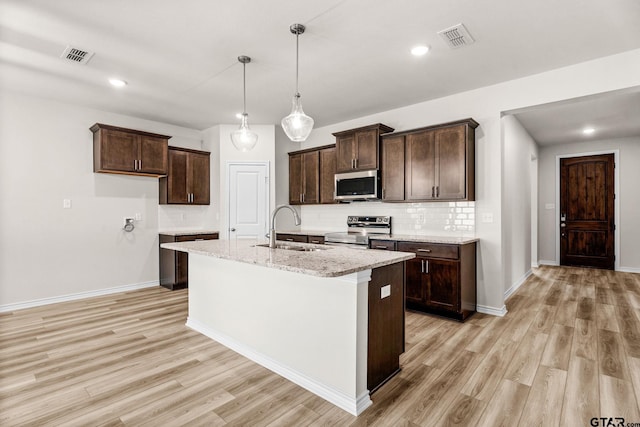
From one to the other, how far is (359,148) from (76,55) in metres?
3.27

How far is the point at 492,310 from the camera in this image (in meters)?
3.81

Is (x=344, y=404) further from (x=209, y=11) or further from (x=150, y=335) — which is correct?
(x=209, y=11)

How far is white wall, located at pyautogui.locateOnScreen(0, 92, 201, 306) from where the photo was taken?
3969mm

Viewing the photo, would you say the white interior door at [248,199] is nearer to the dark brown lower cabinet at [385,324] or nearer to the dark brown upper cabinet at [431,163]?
the dark brown upper cabinet at [431,163]

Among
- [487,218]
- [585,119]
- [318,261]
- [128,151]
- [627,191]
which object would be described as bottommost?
[318,261]

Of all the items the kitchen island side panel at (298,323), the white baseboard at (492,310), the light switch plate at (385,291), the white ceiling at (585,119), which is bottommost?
A: the white baseboard at (492,310)

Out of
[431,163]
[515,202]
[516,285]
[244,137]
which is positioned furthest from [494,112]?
[244,137]

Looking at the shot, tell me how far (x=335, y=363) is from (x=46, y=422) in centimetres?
167

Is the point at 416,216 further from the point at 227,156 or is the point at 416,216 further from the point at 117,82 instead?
the point at 117,82

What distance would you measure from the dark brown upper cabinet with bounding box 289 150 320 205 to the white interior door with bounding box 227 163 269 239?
480mm

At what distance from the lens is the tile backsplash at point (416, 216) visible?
407 centimetres

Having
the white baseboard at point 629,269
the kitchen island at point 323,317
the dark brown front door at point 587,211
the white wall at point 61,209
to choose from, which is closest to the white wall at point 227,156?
the white wall at point 61,209

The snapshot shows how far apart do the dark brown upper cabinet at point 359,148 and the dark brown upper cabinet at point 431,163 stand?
13 centimetres

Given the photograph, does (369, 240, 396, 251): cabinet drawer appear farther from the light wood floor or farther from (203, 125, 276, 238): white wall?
(203, 125, 276, 238): white wall
